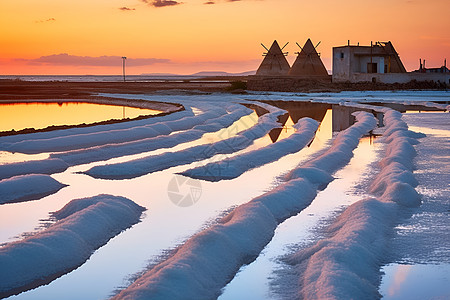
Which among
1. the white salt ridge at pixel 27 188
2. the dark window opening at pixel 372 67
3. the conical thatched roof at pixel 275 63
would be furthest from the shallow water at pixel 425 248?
the conical thatched roof at pixel 275 63

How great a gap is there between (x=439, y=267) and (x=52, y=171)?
7.55 m

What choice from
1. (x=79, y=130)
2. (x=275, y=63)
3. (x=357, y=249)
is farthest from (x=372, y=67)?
(x=357, y=249)

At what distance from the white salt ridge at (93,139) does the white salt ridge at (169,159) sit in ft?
8.41

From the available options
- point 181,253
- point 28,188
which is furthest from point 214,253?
point 28,188

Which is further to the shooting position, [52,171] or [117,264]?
[52,171]

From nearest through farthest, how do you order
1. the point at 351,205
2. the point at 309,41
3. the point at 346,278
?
the point at 346,278
the point at 351,205
the point at 309,41

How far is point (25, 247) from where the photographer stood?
582 centimetres

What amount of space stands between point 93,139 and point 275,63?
64308 millimetres

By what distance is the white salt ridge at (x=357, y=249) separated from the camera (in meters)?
5.02

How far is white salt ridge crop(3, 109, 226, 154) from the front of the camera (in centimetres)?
1371

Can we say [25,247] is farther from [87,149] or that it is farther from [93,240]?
[87,149]

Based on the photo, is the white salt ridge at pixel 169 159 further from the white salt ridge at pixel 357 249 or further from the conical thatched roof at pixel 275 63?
the conical thatched roof at pixel 275 63

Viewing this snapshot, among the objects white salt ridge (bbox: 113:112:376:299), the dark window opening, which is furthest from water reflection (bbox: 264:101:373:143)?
the dark window opening

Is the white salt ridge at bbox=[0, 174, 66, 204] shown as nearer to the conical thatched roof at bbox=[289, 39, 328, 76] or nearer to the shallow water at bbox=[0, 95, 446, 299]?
the shallow water at bbox=[0, 95, 446, 299]
